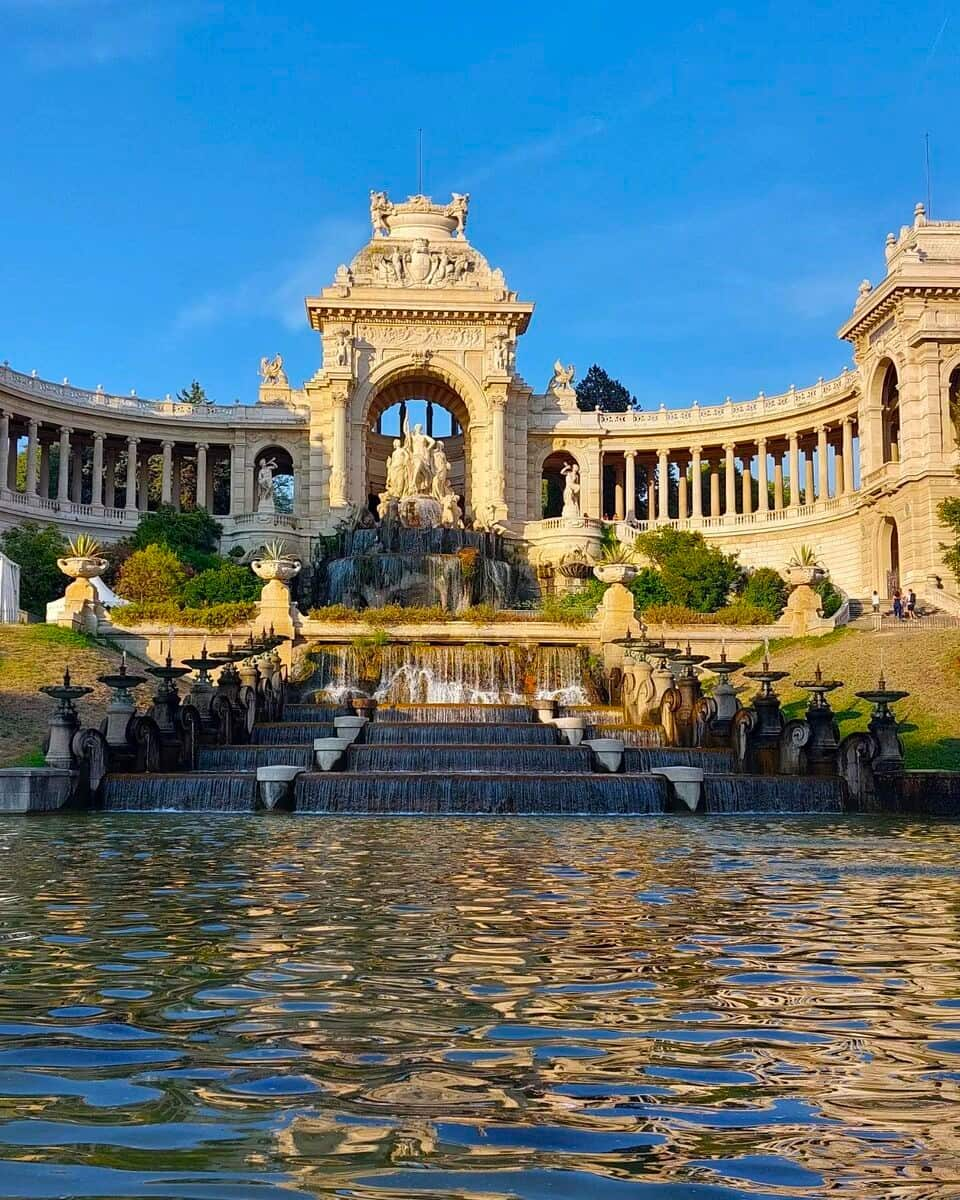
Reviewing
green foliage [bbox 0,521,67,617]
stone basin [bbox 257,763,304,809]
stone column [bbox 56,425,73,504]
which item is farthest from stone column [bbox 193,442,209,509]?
stone basin [bbox 257,763,304,809]

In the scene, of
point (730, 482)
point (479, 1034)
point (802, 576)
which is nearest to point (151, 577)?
point (802, 576)

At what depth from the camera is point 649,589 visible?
61781 mm

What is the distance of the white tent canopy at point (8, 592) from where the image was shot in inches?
1751

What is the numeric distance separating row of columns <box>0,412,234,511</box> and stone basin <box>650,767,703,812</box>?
192 feet

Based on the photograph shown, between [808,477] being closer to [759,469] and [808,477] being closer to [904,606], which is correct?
[759,469]

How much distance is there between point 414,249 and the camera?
76.6 metres

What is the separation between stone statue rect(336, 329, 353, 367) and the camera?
7319cm

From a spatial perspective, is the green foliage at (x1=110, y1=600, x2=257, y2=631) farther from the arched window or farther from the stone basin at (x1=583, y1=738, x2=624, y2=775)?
the arched window

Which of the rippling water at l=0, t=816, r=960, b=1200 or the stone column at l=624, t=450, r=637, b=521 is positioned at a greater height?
the stone column at l=624, t=450, r=637, b=521

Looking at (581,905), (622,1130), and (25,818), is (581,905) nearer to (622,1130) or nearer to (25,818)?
(622,1130)

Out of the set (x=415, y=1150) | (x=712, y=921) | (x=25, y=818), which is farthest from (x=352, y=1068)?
(x=25, y=818)

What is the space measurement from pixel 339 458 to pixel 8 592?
29.9 m

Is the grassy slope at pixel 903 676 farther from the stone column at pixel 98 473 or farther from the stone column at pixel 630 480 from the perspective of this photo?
the stone column at pixel 98 473

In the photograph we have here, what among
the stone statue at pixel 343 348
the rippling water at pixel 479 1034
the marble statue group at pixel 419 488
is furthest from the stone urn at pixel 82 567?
the rippling water at pixel 479 1034
